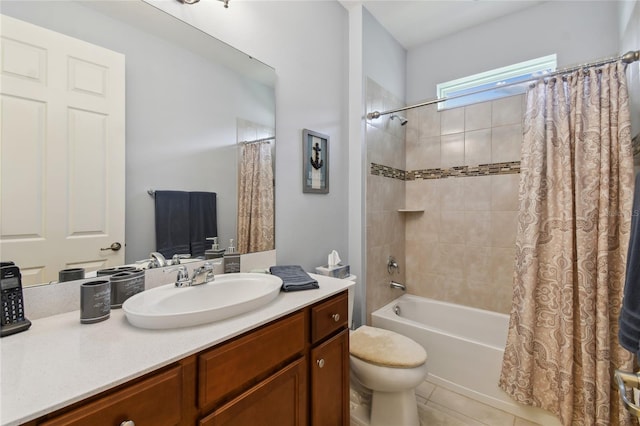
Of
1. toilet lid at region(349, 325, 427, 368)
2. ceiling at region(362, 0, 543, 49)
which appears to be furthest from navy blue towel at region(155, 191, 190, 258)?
ceiling at region(362, 0, 543, 49)

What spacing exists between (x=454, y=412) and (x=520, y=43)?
9.03 ft

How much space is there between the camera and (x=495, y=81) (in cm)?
243

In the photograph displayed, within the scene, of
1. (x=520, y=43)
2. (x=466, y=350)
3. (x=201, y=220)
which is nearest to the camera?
(x=201, y=220)

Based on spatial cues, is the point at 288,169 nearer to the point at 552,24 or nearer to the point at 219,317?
the point at 219,317

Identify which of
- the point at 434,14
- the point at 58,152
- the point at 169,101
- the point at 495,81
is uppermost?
the point at 434,14

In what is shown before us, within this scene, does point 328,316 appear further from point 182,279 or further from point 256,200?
point 256,200

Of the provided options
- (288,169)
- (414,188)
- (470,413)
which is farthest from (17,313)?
(414,188)

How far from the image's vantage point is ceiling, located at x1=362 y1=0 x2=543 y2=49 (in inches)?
84.0

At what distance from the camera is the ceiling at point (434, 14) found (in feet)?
7.00

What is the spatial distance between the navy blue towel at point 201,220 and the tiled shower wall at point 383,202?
46.9 inches

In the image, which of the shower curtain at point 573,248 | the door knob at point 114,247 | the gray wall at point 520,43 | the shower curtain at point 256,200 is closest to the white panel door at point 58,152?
the door knob at point 114,247

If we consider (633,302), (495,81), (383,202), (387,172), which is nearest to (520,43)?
(495,81)

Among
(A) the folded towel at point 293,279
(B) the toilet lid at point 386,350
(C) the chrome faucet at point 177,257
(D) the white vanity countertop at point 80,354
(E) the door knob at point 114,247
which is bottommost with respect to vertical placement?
(B) the toilet lid at point 386,350

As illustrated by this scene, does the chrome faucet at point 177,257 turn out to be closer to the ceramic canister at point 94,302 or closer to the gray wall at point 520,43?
the ceramic canister at point 94,302
